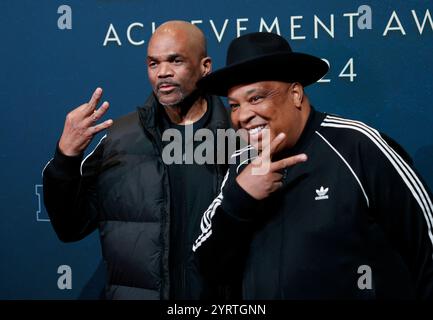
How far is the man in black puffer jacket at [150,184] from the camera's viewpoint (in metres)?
1.53

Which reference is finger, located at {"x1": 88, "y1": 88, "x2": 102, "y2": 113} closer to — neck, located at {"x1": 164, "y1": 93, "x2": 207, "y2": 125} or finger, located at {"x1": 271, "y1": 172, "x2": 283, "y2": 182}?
neck, located at {"x1": 164, "y1": 93, "x2": 207, "y2": 125}

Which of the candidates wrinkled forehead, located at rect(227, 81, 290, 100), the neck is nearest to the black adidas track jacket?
wrinkled forehead, located at rect(227, 81, 290, 100)

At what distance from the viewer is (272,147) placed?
128 cm

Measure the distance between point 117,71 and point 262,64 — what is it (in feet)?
3.05

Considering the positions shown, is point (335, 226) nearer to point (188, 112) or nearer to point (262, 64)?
point (262, 64)

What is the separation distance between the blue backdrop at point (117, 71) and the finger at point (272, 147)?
29.2 inches

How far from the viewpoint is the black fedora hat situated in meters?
1.30

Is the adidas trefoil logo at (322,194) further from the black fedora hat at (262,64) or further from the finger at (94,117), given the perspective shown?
the finger at (94,117)

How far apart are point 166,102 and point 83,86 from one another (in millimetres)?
661

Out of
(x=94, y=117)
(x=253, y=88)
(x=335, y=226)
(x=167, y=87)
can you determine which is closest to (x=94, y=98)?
(x=94, y=117)

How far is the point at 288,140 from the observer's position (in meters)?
1.35

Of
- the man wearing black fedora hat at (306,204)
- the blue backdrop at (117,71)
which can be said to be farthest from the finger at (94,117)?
the blue backdrop at (117,71)

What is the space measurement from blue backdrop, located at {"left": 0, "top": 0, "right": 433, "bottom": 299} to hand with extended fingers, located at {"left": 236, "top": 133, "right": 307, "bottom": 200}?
2.49 feet
